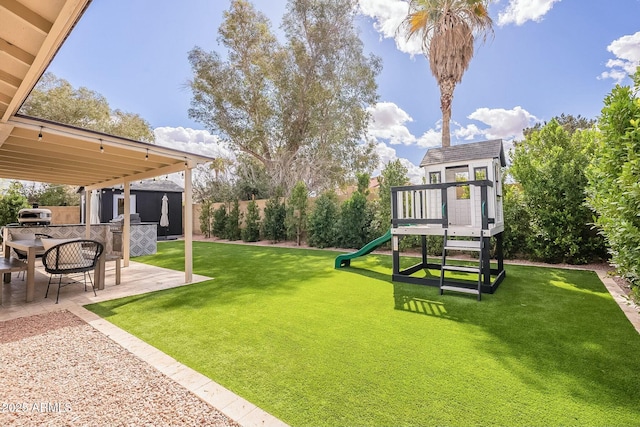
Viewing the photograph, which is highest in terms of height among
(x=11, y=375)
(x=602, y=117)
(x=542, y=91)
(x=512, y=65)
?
(x=512, y=65)

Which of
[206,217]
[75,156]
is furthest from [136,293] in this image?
[206,217]

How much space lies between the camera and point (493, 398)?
6.64ft

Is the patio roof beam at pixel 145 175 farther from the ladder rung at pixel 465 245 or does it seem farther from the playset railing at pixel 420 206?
the ladder rung at pixel 465 245

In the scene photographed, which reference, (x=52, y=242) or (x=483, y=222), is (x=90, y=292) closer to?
(x=52, y=242)

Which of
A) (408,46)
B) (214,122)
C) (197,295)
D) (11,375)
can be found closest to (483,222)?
(197,295)

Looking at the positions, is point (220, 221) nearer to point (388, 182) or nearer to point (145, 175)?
point (145, 175)

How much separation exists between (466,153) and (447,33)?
6.53 metres

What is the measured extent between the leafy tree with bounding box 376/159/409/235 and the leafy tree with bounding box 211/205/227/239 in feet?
29.4

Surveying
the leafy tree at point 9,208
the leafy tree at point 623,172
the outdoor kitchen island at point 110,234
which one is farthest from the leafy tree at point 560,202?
the leafy tree at point 9,208

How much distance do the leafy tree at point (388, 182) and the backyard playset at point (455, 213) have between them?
8.41 ft

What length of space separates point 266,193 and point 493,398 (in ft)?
55.4

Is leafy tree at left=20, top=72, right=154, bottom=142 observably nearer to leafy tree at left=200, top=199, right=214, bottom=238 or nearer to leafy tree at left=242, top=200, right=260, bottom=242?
leafy tree at left=200, top=199, right=214, bottom=238

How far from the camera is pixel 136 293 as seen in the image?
5082mm

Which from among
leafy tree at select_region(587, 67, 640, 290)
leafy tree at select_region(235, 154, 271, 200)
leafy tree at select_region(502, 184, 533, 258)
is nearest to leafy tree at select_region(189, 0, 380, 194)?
leafy tree at select_region(235, 154, 271, 200)
